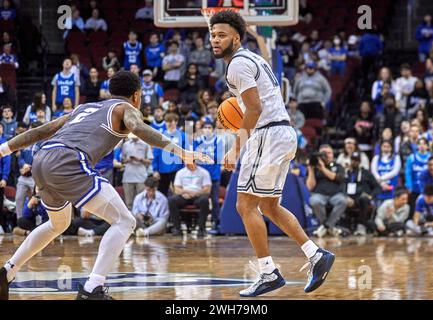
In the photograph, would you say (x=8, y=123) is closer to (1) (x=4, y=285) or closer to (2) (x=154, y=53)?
(2) (x=154, y=53)

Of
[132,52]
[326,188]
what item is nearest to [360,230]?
[326,188]

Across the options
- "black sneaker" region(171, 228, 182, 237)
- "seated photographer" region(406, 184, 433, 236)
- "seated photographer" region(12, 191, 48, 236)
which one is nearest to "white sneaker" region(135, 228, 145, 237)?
"black sneaker" region(171, 228, 182, 237)

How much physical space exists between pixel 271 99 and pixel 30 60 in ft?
50.2

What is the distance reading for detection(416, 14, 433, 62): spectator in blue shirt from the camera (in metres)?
20.3

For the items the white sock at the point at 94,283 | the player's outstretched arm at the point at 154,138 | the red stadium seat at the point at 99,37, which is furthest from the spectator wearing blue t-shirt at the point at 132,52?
the white sock at the point at 94,283

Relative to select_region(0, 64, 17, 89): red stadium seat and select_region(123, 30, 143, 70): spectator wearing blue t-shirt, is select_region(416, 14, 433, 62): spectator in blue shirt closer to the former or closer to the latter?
select_region(123, 30, 143, 70): spectator wearing blue t-shirt

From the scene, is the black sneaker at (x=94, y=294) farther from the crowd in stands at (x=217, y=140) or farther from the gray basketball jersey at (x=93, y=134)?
the crowd in stands at (x=217, y=140)

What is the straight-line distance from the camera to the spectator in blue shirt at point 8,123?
1519 cm

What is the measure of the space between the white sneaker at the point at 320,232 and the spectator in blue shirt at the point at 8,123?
542 centimetres

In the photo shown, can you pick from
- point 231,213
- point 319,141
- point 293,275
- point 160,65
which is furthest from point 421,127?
point 293,275

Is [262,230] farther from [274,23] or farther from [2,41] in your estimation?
[2,41]

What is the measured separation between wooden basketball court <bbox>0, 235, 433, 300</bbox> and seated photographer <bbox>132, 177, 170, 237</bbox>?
43.4 inches

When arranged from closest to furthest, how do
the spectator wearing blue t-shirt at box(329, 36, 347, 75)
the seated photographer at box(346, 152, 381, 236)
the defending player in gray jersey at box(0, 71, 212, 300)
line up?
1. the defending player in gray jersey at box(0, 71, 212, 300)
2. the seated photographer at box(346, 152, 381, 236)
3. the spectator wearing blue t-shirt at box(329, 36, 347, 75)

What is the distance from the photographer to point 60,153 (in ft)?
19.8
